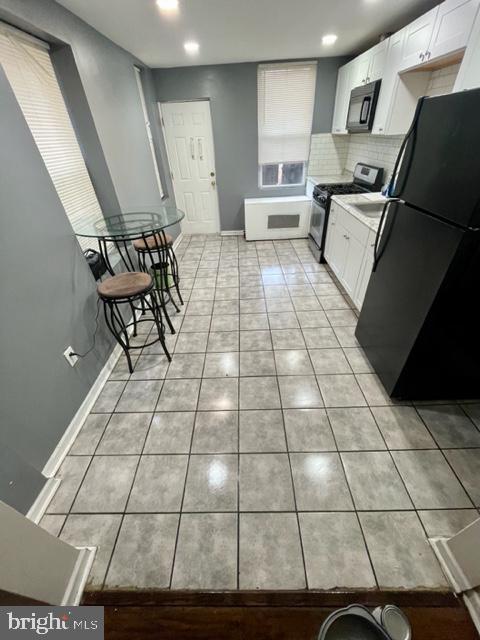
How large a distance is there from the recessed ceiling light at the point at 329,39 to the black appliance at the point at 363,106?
1.75 ft

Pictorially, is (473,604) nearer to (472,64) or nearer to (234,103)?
(472,64)

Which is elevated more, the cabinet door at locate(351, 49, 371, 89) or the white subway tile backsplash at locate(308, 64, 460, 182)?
the cabinet door at locate(351, 49, 371, 89)

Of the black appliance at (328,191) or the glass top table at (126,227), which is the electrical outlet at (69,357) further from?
the black appliance at (328,191)

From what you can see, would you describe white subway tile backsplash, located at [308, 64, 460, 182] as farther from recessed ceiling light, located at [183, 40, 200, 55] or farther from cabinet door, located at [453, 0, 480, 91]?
recessed ceiling light, located at [183, 40, 200, 55]

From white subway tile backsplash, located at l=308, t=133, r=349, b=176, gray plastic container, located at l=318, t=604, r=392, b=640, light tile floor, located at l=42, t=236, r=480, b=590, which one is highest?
white subway tile backsplash, located at l=308, t=133, r=349, b=176

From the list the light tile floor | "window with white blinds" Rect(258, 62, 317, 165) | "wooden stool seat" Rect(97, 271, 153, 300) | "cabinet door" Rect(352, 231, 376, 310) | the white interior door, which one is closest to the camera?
the light tile floor

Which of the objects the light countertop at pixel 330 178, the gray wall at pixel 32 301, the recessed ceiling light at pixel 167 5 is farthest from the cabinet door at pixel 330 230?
the gray wall at pixel 32 301

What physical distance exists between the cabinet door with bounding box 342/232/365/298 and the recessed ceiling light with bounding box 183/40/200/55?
2620mm

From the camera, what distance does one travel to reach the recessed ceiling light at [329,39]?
2855 mm

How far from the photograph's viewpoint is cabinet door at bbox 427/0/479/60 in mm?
1609

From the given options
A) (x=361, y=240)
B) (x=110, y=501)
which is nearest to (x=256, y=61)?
(x=361, y=240)

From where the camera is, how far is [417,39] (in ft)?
6.84

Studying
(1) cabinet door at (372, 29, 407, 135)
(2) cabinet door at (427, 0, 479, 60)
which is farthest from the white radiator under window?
(2) cabinet door at (427, 0, 479, 60)

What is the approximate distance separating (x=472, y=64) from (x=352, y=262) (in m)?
1.46
